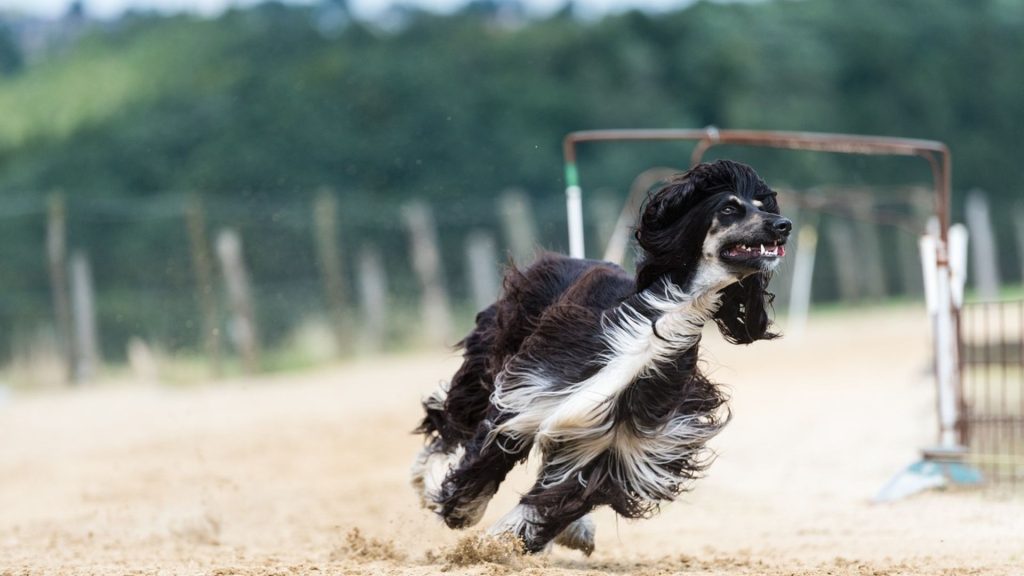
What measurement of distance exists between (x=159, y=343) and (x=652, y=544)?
9514mm

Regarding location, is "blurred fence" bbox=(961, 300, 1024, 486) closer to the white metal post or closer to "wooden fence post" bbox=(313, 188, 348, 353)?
the white metal post

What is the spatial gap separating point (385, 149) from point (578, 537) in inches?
827

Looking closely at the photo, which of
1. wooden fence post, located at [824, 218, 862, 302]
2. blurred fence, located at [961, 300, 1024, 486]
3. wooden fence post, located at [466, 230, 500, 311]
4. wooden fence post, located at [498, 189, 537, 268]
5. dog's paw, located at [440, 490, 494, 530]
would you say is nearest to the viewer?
dog's paw, located at [440, 490, 494, 530]

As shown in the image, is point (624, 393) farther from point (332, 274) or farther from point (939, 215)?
point (332, 274)

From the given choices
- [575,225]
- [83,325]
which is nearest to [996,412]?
[575,225]

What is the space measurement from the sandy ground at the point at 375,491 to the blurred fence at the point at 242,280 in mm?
945

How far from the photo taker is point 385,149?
25375 millimetres

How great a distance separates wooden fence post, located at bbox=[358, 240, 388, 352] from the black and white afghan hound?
10.1 metres

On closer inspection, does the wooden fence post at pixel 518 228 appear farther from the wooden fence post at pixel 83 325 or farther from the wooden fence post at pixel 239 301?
the wooden fence post at pixel 83 325

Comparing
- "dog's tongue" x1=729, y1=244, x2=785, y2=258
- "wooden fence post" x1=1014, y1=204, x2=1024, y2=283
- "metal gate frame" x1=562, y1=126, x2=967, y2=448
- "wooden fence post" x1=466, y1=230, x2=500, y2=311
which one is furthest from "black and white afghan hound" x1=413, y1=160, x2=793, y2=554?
"wooden fence post" x1=1014, y1=204, x2=1024, y2=283

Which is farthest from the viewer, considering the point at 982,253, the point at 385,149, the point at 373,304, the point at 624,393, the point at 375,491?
the point at 385,149

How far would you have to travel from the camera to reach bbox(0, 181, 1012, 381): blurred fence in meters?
12.8

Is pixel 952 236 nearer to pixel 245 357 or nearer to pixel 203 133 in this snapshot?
pixel 245 357

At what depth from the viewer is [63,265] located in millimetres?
12758
